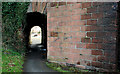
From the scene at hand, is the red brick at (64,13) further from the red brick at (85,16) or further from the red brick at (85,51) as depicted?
the red brick at (85,51)

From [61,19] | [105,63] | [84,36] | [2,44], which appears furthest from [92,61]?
[2,44]

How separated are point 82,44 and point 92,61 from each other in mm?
488

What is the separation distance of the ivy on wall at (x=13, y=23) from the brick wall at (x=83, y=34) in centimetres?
232

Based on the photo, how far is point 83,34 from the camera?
8.68 ft

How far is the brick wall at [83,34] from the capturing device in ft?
7.77

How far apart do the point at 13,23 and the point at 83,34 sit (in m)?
3.69

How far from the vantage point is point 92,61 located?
2562 mm

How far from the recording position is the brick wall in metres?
2.37

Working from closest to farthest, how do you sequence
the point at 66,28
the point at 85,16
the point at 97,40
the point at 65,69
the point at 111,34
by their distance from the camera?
the point at 111,34
the point at 97,40
the point at 85,16
the point at 65,69
the point at 66,28

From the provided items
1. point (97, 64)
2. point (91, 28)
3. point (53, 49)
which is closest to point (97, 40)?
point (91, 28)

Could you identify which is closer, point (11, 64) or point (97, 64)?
point (97, 64)

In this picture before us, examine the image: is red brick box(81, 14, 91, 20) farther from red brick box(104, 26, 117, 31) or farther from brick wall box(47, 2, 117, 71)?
red brick box(104, 26, 117, 31)

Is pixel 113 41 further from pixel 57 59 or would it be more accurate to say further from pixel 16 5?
pixel 16 5

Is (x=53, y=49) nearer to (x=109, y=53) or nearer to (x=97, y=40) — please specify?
(x=97, y=40)
